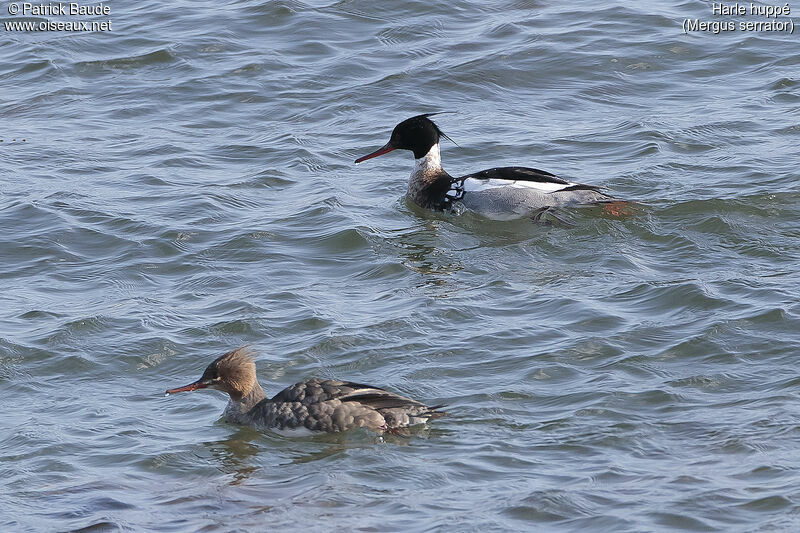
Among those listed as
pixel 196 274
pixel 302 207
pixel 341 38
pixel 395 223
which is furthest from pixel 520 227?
pixel 341 38

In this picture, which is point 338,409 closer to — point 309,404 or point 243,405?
point 309,404

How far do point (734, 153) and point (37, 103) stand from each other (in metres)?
8.11

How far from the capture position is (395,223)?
42.0ft

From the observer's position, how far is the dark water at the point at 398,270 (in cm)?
771

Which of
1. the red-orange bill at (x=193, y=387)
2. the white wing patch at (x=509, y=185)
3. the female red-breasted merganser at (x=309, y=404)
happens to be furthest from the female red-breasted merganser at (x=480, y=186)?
the red-orange bill at (x=193, y=387)

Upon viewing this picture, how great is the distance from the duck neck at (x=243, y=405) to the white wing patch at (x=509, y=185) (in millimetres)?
4355

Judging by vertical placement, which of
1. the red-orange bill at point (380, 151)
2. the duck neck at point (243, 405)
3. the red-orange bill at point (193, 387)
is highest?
the red-orange bill at point (380, 151)


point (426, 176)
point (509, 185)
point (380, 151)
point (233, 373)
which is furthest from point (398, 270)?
point (233, 373)

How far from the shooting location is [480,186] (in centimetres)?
1281

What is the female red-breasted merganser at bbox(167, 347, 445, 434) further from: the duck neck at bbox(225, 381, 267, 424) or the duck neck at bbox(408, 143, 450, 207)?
the duck neck at bbox(408, 143, 450, 207)

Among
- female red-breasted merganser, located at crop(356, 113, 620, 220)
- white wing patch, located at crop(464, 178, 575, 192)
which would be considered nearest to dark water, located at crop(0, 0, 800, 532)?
female red-breasted merganser, located at crop(356, 113, 620, 220)

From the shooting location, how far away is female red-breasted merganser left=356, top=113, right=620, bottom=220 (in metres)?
12.3

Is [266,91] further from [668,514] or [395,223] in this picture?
[668,514]

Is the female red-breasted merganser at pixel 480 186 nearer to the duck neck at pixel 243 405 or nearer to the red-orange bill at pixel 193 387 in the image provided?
the duck neck at pixel 243 405
